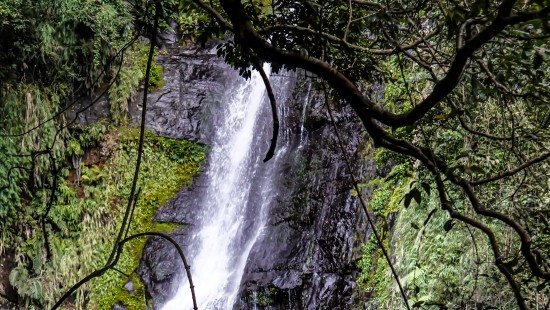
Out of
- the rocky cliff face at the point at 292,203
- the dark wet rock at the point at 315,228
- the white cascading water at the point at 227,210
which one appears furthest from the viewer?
the white cascading water at the point at 227,210

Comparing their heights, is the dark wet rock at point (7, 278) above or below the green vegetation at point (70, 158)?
below

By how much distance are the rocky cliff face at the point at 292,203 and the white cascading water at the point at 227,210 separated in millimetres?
245

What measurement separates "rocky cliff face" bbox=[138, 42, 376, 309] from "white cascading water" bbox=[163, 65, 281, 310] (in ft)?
0.81

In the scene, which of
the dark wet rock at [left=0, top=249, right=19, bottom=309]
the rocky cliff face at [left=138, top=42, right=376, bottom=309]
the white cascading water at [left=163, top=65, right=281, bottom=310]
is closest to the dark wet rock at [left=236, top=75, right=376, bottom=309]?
the rocky cliff face at [left=138, top=42, right=376, bottom=309]

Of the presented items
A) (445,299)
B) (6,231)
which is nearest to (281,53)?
(445,299)

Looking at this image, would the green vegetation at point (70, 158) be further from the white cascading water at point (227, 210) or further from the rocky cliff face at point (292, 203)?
the white cascading water at point (227, 210)

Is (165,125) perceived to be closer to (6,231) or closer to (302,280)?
(6,231)

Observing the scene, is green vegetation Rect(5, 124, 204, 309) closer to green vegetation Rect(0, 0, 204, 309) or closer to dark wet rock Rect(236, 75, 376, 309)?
green vegetation Rect(0, 0, 204, 309)

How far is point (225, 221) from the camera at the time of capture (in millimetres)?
8867

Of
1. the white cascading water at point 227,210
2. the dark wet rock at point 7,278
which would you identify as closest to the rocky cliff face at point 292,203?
the white cascading water at point 227,210

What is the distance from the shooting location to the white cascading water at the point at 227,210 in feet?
25.8

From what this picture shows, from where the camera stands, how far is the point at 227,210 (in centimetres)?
901

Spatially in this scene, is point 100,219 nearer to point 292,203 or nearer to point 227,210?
point 227,210

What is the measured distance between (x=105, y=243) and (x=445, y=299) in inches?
240
